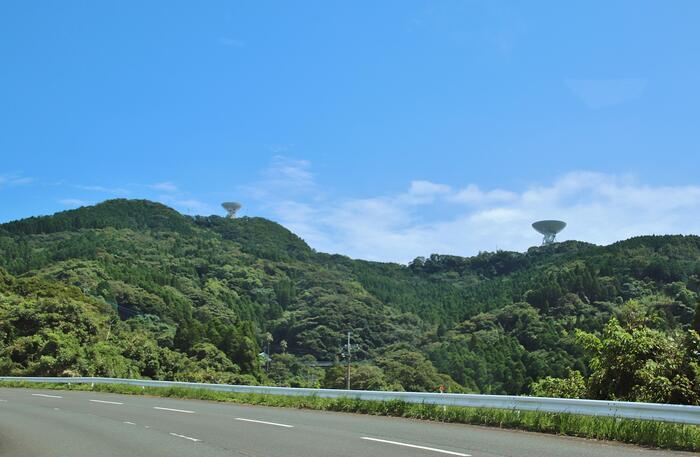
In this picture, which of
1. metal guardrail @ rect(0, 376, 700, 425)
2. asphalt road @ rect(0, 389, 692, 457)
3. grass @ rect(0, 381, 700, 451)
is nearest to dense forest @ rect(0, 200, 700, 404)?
metal guardrail @ rect(0, 376, 700, 425)

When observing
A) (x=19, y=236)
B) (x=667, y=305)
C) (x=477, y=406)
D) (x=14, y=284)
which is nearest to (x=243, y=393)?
(x=477, y=406)

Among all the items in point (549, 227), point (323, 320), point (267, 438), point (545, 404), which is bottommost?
point (267, 438)

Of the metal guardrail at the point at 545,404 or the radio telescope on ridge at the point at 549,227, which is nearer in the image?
the metal guardrail at the point at 545,404

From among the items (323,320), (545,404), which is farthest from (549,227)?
(545,404)

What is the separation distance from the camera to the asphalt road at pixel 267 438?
9109 millimetres

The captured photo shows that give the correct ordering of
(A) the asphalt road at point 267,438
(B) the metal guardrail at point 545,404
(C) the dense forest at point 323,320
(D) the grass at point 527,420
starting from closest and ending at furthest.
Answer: (A) the asphalt road at point 267,438 < (D) the grass at point 527,420 < (B) the metal guardrail at point 545,404 < (C) the dense forest at point 323,320

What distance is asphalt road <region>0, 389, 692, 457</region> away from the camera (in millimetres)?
9109

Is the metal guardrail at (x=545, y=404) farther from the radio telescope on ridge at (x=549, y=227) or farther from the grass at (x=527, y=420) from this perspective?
the radio telescope on ridge at (x=549, y=227)

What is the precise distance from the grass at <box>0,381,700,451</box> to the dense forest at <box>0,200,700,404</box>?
3.61 meters

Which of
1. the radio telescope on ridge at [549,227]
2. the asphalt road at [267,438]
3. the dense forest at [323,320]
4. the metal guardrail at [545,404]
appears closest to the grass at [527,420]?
the metal guardrail at [545,404]

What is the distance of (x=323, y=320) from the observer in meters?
148

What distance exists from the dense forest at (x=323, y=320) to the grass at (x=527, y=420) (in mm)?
3608

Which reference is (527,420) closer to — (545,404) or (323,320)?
(545,404)

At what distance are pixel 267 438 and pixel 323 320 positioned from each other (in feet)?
454
